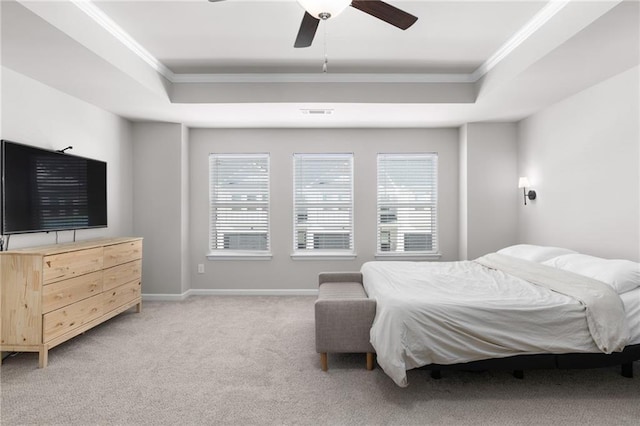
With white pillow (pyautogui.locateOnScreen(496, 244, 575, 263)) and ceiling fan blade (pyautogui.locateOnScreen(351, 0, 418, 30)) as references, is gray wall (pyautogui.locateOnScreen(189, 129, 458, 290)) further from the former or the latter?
ceiling fan blade (pyautogui.locateOnScreen(351, 0, 418, 30))

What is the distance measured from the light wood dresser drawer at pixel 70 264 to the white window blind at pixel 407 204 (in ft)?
11.6

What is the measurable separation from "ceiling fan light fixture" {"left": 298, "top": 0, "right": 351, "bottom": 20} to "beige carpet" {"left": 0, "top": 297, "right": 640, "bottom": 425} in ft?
7.60

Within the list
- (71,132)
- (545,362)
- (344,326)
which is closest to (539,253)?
(545,362)

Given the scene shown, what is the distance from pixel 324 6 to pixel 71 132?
3.28m

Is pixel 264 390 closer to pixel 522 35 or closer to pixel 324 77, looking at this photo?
pixel 324 77

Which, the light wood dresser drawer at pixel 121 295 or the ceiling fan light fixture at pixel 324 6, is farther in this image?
the light wood dresser drawer at pixel 121 295

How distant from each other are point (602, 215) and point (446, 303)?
2173mm

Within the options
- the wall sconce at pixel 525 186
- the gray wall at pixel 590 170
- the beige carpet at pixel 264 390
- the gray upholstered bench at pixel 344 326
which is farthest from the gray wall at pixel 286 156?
the gray upholstered bench at pixel 344 326

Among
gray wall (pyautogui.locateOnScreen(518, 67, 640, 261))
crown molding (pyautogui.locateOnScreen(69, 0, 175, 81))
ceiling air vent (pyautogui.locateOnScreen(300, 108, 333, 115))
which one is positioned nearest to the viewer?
crown molding (pyautogui.locateOnScreen(69, 0, 175, 81))

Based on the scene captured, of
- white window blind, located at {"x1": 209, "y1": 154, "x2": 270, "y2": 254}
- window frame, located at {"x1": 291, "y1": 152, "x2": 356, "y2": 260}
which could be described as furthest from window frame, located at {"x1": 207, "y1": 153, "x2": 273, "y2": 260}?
window frame, located at {"x1": 291, "y1": 152, "x2": 356, "y2": 260}

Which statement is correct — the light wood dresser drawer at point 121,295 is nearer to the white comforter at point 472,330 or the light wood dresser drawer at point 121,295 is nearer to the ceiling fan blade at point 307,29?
the white comforter at point 472,330

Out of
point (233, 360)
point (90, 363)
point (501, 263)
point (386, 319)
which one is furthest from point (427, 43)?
point (90, 363)

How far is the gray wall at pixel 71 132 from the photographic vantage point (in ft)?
10.4

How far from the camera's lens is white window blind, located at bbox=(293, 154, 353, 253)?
5.35 metres
